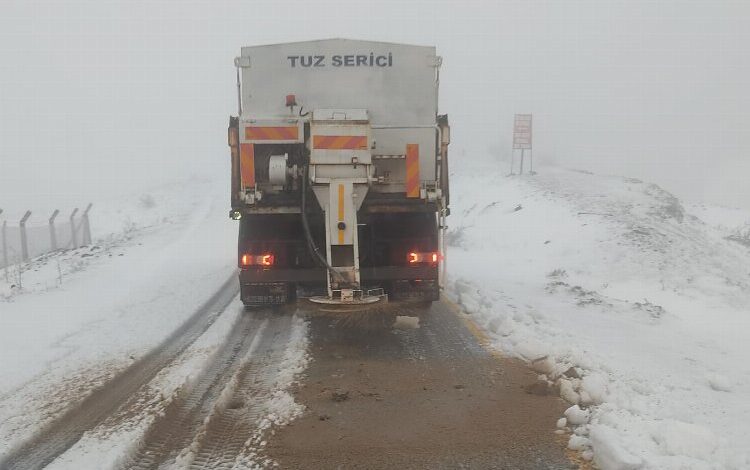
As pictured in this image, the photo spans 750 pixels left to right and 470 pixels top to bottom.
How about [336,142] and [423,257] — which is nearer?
[336,142]

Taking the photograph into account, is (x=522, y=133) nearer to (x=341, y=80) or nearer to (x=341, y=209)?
(x=341, y=80)

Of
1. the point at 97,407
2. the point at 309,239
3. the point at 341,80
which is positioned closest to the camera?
the point at 97,407

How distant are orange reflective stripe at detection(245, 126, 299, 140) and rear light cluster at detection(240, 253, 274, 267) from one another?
151cm

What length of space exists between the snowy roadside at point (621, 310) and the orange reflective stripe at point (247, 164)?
3.40 meters

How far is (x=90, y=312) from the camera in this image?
8031 mm

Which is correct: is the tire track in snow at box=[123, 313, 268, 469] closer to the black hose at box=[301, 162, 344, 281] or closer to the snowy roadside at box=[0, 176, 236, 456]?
the snowy roadside at box=[0, 176, 236, 456]

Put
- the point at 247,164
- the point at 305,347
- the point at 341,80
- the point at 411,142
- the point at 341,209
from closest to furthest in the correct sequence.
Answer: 1. the point at 305,347
2. the point at 341,209
3. the point at 247,164
4. the point at 411,142
5. the point at 341,80

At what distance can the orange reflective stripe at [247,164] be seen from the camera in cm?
672

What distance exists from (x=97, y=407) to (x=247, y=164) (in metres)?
3.14

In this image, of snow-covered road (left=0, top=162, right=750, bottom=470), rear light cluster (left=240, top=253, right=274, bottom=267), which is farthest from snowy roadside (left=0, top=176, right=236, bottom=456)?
rear light cluster (left=240, top=253, right=274, bottom=267)

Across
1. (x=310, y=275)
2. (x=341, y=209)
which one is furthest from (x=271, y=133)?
(x=310, y=275)

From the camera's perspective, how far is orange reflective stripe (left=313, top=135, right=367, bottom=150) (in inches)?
249

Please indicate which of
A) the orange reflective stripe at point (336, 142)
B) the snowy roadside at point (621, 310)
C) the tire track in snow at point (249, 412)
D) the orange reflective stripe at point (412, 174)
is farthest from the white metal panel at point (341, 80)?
the tire track in snow at point (249, 412)

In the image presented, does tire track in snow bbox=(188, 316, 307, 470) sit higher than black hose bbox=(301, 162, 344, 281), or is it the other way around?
black hose bbox=(301, 162, 344, 281)
